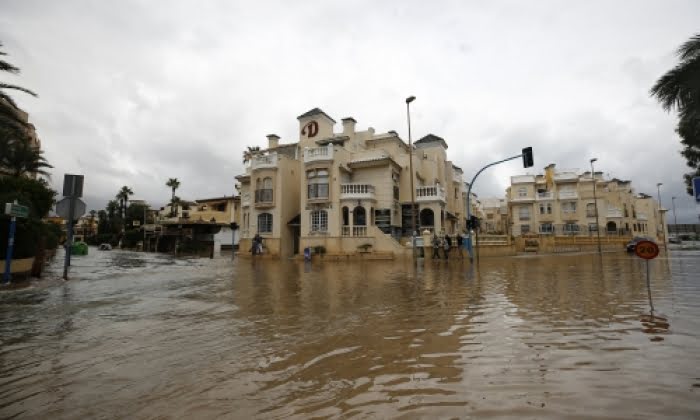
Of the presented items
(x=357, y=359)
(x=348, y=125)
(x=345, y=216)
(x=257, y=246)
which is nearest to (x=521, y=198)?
(x=348, y=125)

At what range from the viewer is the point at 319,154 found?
3058 centimetres

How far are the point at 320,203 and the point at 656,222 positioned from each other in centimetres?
7117

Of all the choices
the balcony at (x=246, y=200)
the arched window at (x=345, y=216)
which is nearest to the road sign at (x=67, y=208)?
the arched window at (x=345, y=216)

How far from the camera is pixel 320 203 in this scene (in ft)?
100

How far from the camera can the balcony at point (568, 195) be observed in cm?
5250

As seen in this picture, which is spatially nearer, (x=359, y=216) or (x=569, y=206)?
(x=359, y=216)

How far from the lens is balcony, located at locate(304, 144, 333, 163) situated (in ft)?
99.0

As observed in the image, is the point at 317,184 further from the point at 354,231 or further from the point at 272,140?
the point at 272,140

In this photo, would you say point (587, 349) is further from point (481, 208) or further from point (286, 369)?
point (481, 208)

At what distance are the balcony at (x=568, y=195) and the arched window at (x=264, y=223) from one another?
45.1m

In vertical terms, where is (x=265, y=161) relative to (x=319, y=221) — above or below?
above

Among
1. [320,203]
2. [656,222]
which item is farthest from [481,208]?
[320,203]

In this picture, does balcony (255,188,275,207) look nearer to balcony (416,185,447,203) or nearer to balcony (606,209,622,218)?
balcony (416,185,447,203)

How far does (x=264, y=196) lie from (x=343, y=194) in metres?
8.09
